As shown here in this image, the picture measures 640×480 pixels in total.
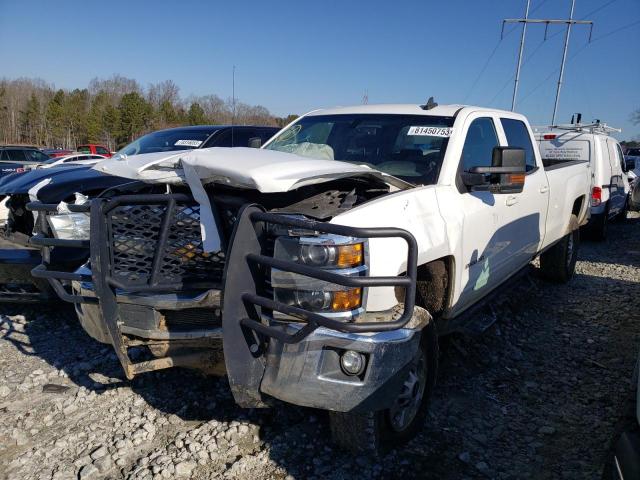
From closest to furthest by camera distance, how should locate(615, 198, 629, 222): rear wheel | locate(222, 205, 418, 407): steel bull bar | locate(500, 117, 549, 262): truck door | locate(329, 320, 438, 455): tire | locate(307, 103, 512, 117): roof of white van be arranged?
locate(222, 205, 418, 407): steel bull bar
locate(329, 320, 438, 455): tire
locate(307, 103, 512, 117): roof of white van
locate(500, 117, 549, 262): truck door
locate(615, 198, 629, 222): rear wheel

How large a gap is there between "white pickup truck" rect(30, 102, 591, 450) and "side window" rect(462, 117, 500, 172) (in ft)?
0.10

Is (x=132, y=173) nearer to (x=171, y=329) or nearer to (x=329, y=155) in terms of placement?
(x=171, y=329)

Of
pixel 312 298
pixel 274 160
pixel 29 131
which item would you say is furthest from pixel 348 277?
pixel 29 131

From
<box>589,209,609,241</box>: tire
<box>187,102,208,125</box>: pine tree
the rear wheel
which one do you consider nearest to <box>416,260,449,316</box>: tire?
<box>589,209,609,241</box>: tire

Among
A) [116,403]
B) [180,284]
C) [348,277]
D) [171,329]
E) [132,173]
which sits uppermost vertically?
[132,173]

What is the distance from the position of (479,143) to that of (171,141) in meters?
4.46

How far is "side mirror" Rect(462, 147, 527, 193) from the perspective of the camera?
308cm

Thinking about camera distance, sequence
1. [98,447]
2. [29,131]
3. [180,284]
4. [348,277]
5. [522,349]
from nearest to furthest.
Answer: [348,277]
[180,284]
[98,447]
[522,349]
[29,131]

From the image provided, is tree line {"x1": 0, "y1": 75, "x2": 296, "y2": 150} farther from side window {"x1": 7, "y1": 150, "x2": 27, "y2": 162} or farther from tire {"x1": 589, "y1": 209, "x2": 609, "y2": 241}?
tire {"x1": 589, "y1": 209, "x2": 609, "y2": 241}

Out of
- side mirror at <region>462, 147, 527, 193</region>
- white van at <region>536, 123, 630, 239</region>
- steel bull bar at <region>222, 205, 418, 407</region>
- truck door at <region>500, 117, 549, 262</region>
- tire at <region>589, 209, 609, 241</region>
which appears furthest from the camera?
tire at <region>589, 209, 609, 241</region>

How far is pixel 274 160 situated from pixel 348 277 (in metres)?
0.86

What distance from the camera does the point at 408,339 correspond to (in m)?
2.24

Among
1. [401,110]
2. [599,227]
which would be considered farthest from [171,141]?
[599,227]

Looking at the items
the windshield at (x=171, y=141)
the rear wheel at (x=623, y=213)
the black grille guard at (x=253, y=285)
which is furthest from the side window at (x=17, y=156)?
the rear wheel at (x=623, y=213)
